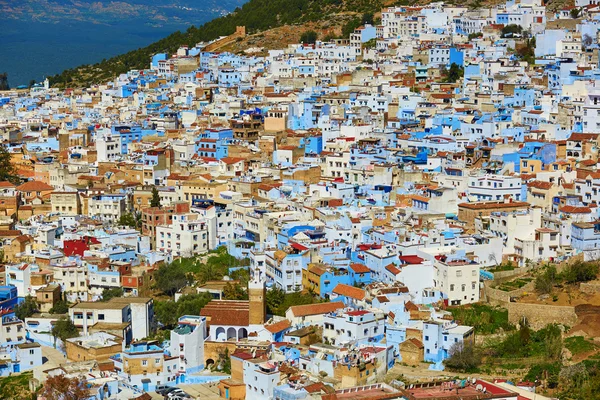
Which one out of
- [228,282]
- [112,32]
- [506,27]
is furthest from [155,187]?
[112,32]

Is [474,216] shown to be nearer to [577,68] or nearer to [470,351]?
[470,351]

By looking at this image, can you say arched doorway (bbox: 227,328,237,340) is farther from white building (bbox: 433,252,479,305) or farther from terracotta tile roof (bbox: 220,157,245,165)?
terracotta tile roof (bbox: 220,157,245,165)

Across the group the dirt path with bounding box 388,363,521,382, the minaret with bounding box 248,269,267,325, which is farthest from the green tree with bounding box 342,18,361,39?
the dirt path with bounding box 388,363,521,382

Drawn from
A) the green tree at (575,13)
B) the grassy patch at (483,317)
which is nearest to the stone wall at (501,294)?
the grassy patch at (483,317)

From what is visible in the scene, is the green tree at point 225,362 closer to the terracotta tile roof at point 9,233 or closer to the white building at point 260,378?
the white building at point 260,378

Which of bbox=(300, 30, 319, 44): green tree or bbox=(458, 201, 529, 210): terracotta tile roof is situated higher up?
bbox=(300, 30, 319, 44): green tree

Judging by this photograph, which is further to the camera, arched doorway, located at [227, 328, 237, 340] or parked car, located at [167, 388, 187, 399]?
arched doorway, located at [227, 328, 237, 340]
